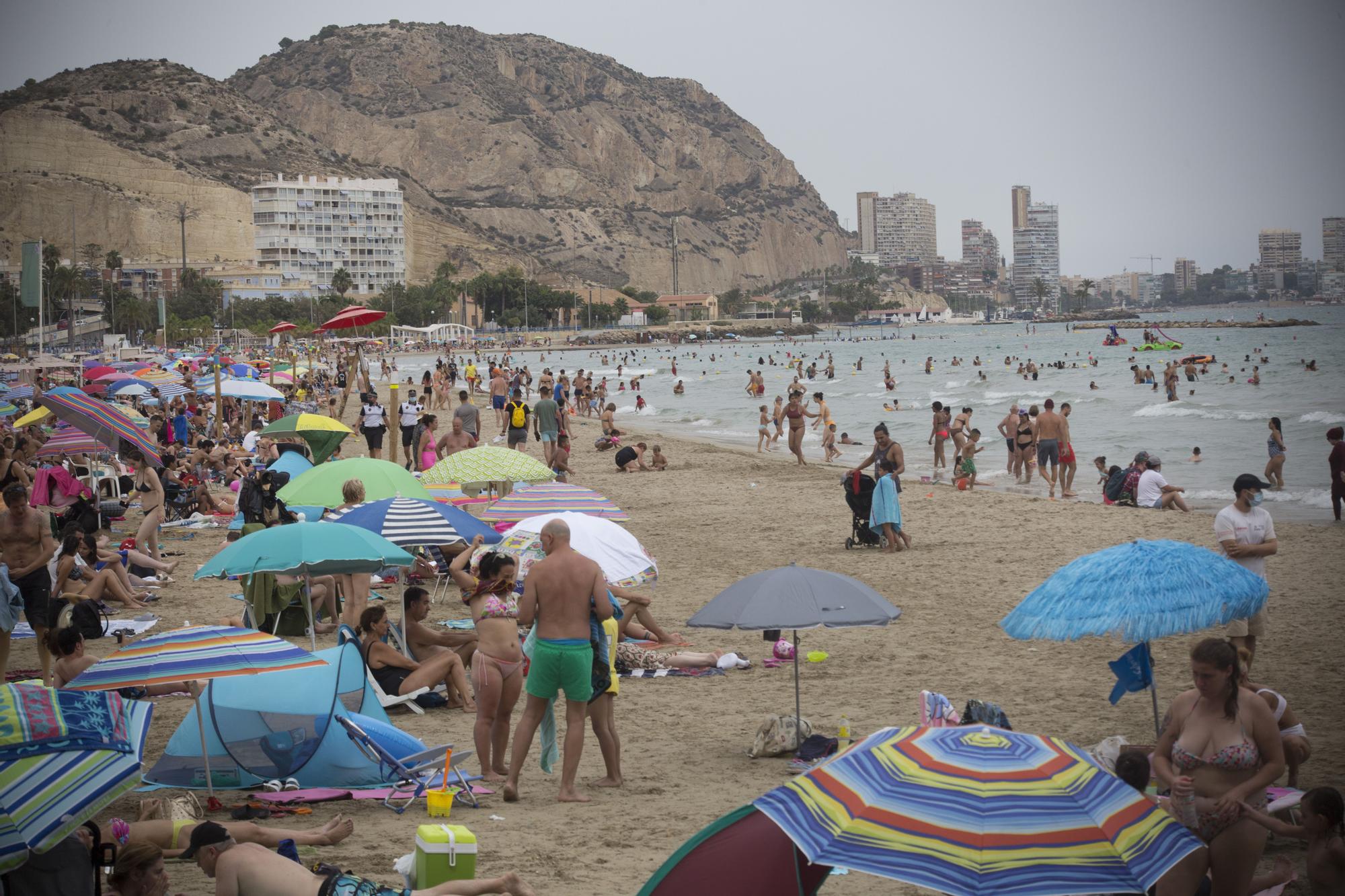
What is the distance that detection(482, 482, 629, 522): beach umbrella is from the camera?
968 centimetres

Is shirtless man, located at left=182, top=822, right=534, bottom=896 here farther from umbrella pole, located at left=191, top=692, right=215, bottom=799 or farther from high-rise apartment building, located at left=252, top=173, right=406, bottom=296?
high-rise apartment building, located at left=252, top=173, right=406, bottom=296

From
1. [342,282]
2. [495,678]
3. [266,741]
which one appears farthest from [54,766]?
[342,282]

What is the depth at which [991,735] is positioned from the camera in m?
3.31

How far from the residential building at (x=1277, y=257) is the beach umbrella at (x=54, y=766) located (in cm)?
5948

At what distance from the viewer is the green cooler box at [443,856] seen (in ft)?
14.2

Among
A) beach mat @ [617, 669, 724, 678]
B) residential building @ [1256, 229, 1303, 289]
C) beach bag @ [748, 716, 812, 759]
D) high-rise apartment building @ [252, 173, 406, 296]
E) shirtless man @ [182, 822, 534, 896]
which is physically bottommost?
beach mat @ [617, 669, 724, 678]

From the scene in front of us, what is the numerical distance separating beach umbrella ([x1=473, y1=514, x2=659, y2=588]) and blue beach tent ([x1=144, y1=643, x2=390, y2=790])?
201 cm

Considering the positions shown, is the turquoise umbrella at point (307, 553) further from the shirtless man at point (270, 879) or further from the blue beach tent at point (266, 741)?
the shirtless man at point (270, 879)

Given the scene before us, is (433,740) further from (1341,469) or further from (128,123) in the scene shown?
(128,123)

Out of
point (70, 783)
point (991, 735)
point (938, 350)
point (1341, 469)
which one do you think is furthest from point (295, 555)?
point (938, 350)

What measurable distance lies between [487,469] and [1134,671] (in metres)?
6.70

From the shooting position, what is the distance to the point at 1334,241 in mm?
22406

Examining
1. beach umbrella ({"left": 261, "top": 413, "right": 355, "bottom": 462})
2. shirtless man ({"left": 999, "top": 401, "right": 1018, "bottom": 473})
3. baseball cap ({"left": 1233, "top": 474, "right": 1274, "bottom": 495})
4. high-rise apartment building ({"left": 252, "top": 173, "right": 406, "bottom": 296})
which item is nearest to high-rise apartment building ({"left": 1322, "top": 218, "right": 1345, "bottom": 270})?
shirtless man ({"left": 999, "top": 401, "right": 1018, "bottom": 473})

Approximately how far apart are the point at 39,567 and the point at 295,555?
7.42 ft
